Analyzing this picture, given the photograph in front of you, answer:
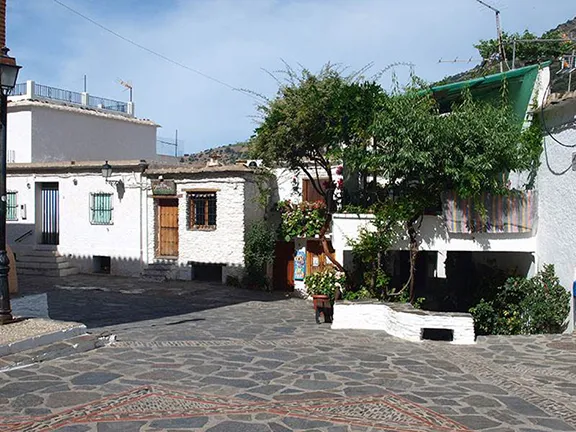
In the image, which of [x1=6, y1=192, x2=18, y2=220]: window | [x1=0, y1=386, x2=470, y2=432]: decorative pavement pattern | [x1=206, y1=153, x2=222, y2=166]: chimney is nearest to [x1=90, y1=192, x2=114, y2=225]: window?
[x1=6, y1=192, x2=18, y2=220]: window

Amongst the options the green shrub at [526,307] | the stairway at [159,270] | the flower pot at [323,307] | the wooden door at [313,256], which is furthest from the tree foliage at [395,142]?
the stairway at [159,270]

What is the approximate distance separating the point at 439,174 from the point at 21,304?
10.4m

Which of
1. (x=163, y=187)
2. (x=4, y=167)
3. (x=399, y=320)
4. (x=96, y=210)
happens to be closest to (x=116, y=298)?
(x=163, y=187)

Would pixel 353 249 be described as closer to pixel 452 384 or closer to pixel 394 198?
pixel 394 198

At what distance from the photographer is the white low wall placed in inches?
414

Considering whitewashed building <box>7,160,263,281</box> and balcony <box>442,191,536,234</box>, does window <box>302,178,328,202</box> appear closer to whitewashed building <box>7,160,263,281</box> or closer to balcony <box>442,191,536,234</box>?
whitewashed building <box>7,160,263,281</box>

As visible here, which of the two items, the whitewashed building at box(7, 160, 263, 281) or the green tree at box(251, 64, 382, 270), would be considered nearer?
the green tree at box(251, 64, 382, 270)

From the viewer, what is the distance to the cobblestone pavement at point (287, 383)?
20.4 ft

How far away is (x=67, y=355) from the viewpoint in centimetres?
898

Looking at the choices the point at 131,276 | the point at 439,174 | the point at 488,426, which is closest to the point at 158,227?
the point at 131,276

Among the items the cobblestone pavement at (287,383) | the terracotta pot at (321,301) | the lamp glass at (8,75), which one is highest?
the lamp glass at (8,75)

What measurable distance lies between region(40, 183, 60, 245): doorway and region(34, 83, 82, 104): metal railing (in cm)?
560

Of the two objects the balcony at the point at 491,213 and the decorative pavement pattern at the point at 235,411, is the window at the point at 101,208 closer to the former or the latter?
the balcony at the point at 491,213

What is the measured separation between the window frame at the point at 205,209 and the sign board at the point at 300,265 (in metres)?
3.03
